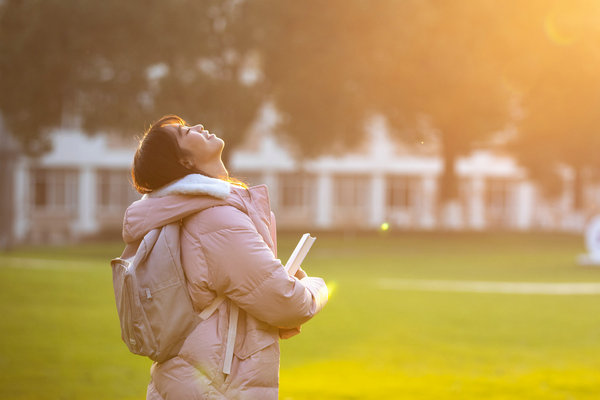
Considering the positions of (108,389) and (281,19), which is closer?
(108,389)

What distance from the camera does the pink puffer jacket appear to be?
289 centimetres

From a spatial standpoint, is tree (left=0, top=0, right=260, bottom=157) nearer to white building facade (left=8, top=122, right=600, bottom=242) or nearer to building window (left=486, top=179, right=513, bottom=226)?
white building facade (left=8, top=122, right=600, bottom=242)

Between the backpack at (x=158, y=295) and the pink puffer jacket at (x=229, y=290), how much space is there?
0.12ft

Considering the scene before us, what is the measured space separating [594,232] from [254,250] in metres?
26.8

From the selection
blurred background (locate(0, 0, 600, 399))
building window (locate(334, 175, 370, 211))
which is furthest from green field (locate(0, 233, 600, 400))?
building window (locate(334, 175, 370, 211))

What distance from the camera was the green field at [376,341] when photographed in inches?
327

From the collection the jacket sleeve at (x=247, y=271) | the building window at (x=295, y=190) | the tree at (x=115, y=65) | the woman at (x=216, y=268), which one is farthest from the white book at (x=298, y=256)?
the building window at (x=295, y=190)

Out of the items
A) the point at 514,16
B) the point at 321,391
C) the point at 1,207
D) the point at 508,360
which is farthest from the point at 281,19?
the point at 321,391

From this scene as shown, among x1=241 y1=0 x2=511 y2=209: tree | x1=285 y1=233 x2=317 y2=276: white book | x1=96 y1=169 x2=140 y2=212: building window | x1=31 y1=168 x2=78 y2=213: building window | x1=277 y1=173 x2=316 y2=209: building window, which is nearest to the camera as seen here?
x1=285 y1=233 x2=317 y2=276: white book

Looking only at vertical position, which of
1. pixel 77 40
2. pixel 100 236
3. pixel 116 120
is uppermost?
pixel 77 40

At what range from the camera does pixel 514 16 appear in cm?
2989

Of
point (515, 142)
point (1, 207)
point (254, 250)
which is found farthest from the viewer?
point (515, 142)

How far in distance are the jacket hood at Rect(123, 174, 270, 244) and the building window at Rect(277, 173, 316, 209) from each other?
56.7 m

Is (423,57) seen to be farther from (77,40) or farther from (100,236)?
(100,236)
